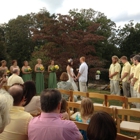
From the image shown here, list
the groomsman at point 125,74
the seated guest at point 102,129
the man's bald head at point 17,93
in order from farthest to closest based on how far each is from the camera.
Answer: the groomsman at point 125,74
the man's bald head at point 17,93
the seated guest at point 102,129

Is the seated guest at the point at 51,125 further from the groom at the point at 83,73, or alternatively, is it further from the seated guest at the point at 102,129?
the groom at the point at 83,73

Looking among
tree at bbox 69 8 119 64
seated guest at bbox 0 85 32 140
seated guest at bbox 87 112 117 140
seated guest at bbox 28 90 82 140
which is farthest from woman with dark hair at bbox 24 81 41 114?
tree at bbox 69 8 119 64

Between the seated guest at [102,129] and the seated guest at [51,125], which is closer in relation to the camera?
the seated guest at [102,129]

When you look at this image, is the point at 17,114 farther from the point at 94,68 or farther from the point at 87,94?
the point at 94,68

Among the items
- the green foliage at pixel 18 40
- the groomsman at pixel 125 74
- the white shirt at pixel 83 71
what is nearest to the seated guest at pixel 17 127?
the groomsman at pixel 125 74

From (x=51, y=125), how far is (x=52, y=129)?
0.04 m

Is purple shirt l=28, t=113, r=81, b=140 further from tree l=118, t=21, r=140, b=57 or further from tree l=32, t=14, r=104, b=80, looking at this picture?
tree l=118, t=21, r=140, b=57

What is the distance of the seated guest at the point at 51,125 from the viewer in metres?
2.22

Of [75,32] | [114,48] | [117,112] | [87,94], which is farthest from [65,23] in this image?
[117,112]

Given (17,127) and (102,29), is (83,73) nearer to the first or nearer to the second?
(17,127)

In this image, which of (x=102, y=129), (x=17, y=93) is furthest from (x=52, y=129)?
(x=17, y=93)

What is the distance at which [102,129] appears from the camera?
1913 millimetres

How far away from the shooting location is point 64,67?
13.9 metres

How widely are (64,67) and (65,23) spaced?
3.42 m
